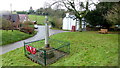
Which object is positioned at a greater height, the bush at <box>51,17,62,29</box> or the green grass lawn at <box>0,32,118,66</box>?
the bush at <box>51,17,62,29</box>


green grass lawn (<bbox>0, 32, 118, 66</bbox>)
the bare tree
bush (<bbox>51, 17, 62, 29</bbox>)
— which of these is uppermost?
the bare tree

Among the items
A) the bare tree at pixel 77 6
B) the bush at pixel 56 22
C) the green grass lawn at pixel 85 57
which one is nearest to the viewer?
the green grass lawn at pixel 85 57

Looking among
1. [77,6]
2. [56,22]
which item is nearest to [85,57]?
[77,6]

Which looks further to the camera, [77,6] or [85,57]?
[77,6]

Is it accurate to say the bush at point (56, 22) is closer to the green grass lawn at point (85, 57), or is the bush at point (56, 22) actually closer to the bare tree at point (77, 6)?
the bare tree at point (77, 6)

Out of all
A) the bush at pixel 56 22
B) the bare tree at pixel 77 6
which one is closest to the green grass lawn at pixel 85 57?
the bare tree at pixel 77 6

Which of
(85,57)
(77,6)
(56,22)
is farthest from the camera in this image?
(56,22)

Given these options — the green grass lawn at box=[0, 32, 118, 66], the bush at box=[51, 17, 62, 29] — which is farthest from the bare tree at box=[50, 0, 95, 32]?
the bush at box=[51, 17, 62, 29]

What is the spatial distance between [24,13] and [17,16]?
1.88m

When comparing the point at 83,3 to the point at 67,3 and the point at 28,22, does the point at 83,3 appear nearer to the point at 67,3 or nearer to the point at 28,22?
the point at 67,3

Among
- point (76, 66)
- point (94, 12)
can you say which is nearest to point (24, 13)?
point (94, 12)

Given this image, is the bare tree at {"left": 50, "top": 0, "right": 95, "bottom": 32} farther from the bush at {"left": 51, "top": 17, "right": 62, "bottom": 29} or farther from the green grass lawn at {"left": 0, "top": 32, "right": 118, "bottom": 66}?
the bush at {"left": 51, "top": 17, "right": 62, "bottom": 29}

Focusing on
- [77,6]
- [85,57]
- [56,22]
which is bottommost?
[85,57]

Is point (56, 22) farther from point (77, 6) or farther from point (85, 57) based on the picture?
point (85, 57)
